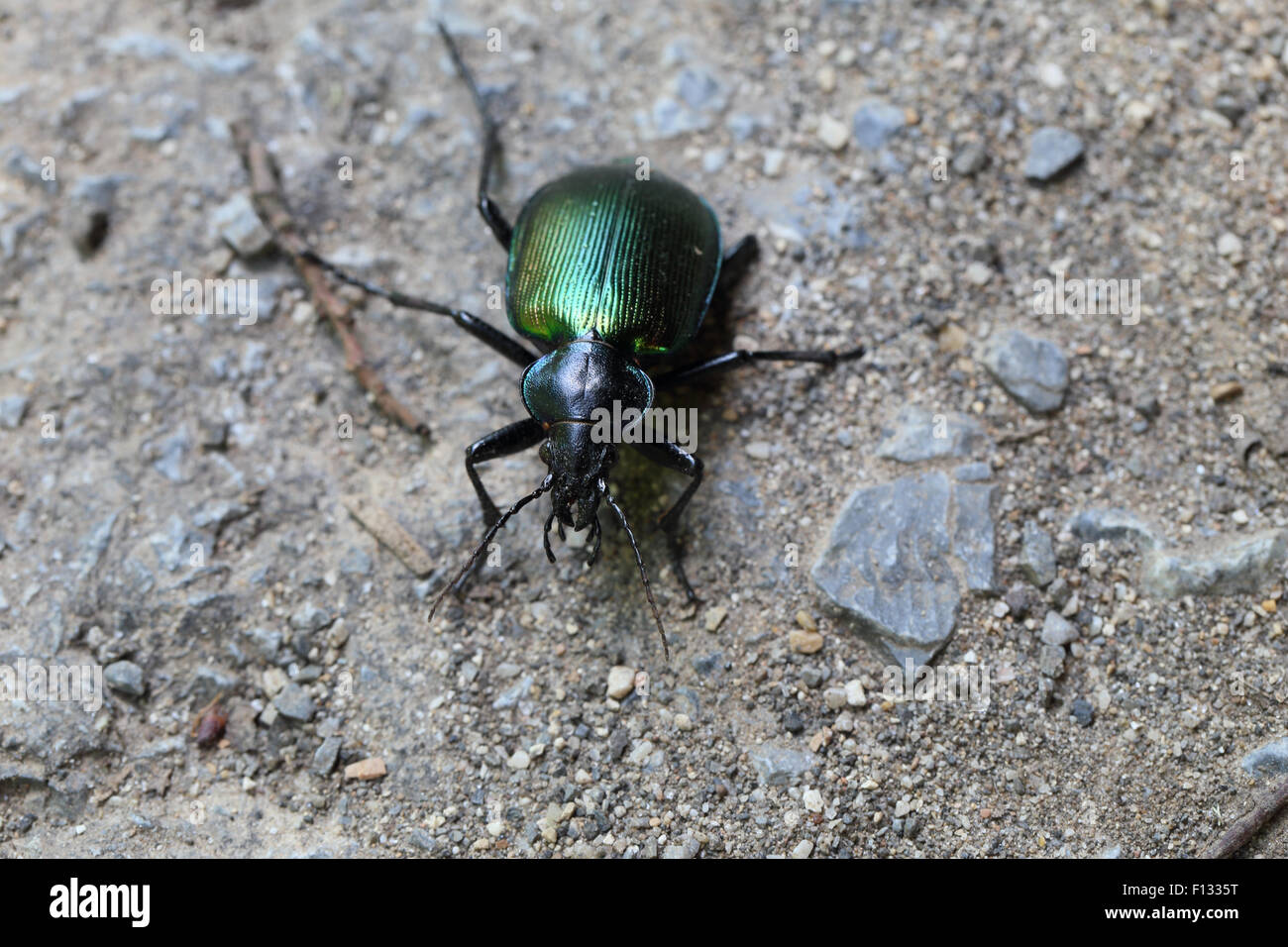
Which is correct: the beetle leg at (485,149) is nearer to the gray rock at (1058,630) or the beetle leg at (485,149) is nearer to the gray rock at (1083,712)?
the gray rock at (1058,630)

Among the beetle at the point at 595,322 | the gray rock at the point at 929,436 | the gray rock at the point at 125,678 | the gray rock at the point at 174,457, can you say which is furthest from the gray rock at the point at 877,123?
the gray rock at the point at 125,678

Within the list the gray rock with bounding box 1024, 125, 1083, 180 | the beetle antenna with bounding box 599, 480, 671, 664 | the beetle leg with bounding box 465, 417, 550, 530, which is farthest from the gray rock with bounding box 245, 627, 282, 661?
the gray rock with bounding box 1024, 125, 1083, 180

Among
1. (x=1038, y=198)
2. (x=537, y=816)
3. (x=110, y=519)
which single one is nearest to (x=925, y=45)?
(x=1038, y=198)

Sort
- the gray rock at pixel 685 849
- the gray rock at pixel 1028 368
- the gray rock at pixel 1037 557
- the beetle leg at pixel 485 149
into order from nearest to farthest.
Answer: the gray rock at pixel 685 849 → the gray rock at pixel 1037 557 → the gray rock at pixel 1028 368 → the beetle leg at pixel 485 149

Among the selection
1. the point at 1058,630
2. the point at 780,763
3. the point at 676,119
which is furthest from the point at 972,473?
the point at 676,119

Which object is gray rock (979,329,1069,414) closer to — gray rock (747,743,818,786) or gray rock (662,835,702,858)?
gray rock (747,743,818,786)

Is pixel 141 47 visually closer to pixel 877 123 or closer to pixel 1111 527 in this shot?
pixel 877 123

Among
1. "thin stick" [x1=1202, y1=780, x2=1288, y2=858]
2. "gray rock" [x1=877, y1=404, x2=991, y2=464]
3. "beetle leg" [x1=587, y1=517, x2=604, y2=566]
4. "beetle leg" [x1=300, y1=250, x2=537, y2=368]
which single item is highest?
"beetle leg" [x1=300, y1=250, x2=537, y2=368]
